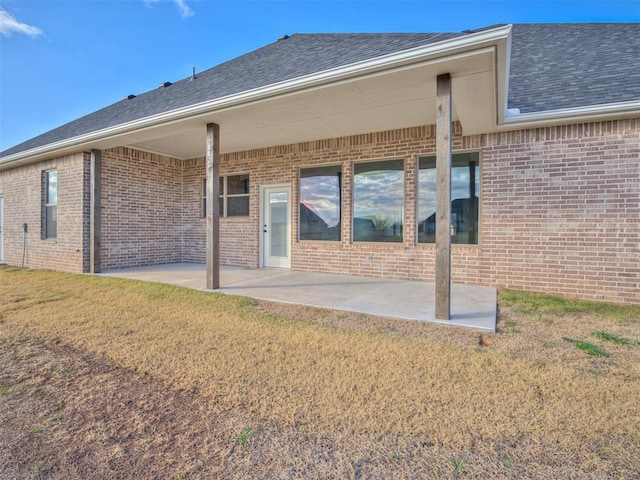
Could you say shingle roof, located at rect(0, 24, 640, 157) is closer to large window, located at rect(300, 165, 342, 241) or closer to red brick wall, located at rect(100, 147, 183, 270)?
red brick wall, located at rect(100, 147, 183, 270)

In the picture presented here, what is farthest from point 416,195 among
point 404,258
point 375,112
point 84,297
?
point 84,297

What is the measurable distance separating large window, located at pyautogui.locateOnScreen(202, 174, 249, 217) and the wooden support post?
2.87 metres

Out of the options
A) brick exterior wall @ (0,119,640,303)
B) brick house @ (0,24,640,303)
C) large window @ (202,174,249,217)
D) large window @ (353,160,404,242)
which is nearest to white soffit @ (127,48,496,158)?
brick house @ (0,24,640,303)

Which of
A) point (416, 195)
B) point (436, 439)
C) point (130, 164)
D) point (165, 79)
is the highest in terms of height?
point (165, 79)

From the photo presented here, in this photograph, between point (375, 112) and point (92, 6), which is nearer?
point (375, 112)

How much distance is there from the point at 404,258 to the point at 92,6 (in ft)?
29.5

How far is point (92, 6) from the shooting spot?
756cm

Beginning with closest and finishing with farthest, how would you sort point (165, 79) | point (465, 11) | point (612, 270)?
point (612, 270) → point (465, 11) → point (165, 79)

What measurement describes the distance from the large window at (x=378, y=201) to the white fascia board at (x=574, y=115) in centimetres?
211

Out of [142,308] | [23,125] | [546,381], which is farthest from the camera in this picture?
[23,125]

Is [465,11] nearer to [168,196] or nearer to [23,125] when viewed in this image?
[168,196]

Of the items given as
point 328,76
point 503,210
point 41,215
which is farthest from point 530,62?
point 41,215

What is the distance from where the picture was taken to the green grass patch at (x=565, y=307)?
450cm

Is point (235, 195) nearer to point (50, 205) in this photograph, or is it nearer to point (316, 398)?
point (50, 205)
